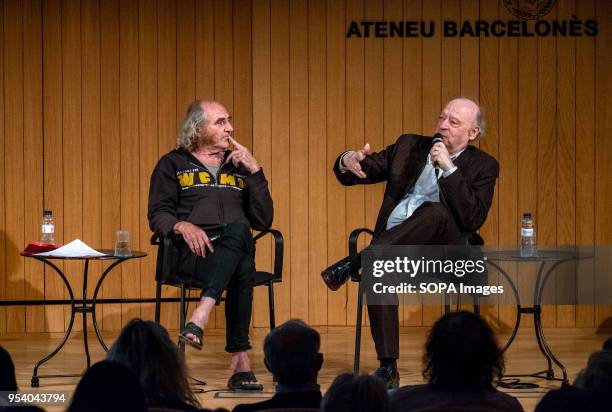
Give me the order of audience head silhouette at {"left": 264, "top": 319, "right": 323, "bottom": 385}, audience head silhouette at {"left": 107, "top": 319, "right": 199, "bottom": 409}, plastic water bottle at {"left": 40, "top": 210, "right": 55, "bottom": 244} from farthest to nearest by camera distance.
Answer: plastic water bottle at {"left": 40, "top": 210, "right": 55, "bottom": 244} < audience head silhouette at {"left": 264, "top": 319, "right": 323, "bottom": 385} < audience head silhouette at {"left": 107, "top": 319, "right": 199, "bottom": 409}

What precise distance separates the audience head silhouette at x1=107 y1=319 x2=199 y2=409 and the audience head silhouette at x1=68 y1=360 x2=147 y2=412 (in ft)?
1.13

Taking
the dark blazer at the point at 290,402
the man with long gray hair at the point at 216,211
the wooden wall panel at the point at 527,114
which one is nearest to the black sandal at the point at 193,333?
the man with long gray hair at the point at 216,211

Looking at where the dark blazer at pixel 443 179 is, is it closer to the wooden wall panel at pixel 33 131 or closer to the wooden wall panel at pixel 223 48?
the wooden wall panel at pixel 223 48

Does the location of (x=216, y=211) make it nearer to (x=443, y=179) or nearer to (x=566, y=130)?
(x=443, y=179)

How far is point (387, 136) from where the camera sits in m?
6.75

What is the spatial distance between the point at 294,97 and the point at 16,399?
420cm

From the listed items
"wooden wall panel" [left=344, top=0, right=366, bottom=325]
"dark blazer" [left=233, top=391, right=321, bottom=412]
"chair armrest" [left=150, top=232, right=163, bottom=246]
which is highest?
"wooden wall panel" [left=344, top=0, right=366, bottom=325]

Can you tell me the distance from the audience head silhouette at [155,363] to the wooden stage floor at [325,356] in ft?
6.00

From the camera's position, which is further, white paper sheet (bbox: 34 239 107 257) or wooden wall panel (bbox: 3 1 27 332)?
wooden wall panel (bbox: 3 1 27 332)

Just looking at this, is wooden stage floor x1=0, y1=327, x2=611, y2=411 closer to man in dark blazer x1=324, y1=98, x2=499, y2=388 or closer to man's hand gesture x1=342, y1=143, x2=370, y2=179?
man in dark blazer x1=324, y1=98, x2=499, y2=388

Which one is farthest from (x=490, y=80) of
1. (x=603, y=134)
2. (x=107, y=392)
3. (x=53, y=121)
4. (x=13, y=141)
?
(x=107, y=392)

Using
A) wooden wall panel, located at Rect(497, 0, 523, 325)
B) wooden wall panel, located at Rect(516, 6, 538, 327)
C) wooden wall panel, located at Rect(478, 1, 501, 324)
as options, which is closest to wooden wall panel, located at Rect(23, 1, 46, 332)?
wooden wall panel, located at Rect(478, 1, 501, 324)

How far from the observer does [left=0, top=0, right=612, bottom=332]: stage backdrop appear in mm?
6672

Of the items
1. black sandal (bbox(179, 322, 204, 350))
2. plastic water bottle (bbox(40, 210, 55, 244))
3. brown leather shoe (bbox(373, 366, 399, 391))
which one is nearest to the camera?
black sandal (bbox(179, 322, 204, 350))
